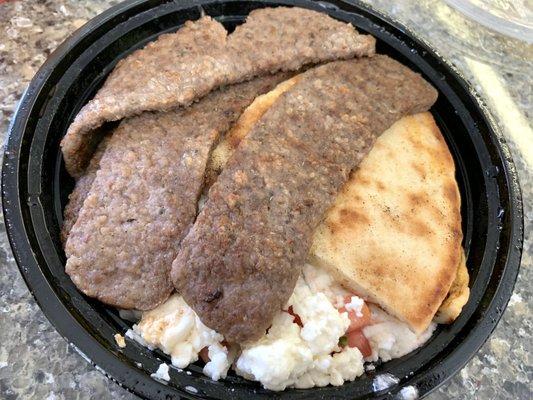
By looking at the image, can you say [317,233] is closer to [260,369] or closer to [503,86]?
[260,369]

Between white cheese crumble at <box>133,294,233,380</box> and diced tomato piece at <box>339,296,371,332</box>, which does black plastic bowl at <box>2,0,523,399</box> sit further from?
diced tomato piece at <box>339,296,371,332</box>

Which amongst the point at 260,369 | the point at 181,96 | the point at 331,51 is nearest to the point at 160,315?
the point at 260,369

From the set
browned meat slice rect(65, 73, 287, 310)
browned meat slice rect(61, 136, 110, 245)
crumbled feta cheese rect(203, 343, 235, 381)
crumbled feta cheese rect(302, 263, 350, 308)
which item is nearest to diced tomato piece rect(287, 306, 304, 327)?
crumbled feta cheese rect(302, 263, 350, 308)

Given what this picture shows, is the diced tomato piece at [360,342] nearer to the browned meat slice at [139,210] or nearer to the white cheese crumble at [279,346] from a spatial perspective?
the white cheese crumble at [279,346]

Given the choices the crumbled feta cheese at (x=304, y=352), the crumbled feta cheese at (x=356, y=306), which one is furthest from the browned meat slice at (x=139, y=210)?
the crumbled feta cheese at (x=356, y=306)

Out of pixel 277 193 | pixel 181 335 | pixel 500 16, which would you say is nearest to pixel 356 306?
pixel 277 193

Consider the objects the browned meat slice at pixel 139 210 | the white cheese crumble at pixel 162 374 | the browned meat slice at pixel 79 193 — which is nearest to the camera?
the white cheese crumble at pixel 162 374

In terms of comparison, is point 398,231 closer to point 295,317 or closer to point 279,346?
point 295,317
